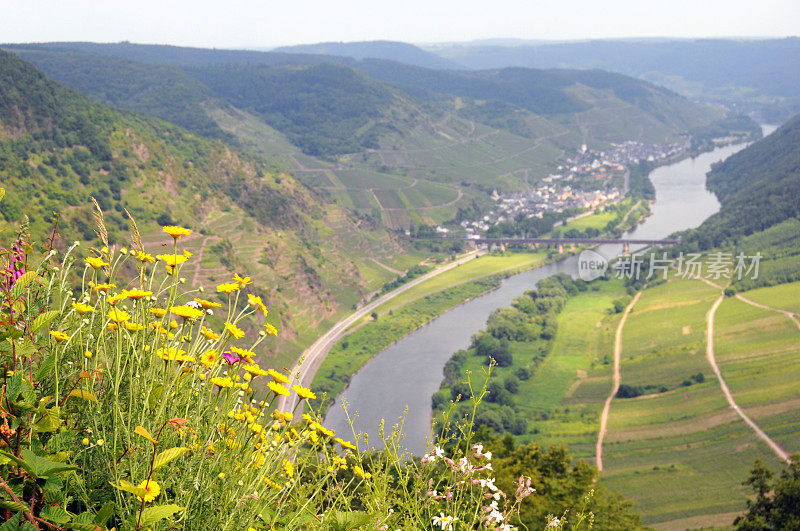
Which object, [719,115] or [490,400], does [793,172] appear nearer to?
[490,400]

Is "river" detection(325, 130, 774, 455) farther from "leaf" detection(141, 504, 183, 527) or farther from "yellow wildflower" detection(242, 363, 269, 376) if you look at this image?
"leaf" detection(141, 504, 183, 527)

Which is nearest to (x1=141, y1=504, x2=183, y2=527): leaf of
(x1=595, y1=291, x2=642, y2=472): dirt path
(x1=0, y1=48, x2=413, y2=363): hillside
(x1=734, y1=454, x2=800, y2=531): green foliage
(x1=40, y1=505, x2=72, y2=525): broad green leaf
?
(x1=40, y1=505, x2=72, y2=525): broad green leaf

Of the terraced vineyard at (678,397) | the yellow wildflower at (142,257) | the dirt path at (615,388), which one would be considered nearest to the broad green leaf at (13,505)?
the yellow wildflower at (142,257)

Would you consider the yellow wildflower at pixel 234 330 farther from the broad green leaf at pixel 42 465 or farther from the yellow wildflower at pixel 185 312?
the broad green leaf at pixel 42 465

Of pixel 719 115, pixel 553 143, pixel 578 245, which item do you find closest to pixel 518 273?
pixel 578 245

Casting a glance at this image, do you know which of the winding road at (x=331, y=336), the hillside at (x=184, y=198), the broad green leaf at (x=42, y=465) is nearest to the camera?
the broad green leaf at (x=42, y=465)
